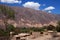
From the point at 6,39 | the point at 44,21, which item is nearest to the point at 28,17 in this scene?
the point at 44,21

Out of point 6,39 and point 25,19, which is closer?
→ point 6,39

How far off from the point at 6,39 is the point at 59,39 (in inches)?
371

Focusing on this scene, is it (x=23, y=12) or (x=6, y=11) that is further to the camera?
(x=23, y=12)

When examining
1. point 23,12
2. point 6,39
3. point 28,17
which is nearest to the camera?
point 6,39

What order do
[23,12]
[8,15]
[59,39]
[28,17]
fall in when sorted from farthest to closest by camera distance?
[23,12]
[28,17]
[8,15]
[59,39]

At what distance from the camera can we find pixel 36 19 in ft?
355

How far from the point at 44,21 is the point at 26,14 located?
1148 centimetres

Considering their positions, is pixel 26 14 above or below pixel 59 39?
above

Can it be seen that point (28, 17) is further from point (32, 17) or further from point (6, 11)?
point (6, 11)

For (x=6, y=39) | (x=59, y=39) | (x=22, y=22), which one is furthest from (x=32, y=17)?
(x=59, y=39)

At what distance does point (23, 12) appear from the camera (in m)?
116

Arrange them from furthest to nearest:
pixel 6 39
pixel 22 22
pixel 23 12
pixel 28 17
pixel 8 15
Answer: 1. pixel 23 12
2. pixel 28 17
3. pixel 22 22
4. pixel 8 15
5. pixel 6 39

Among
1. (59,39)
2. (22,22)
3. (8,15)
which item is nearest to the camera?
(59,39)

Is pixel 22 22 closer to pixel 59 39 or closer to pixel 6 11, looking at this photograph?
pixel 6 11
